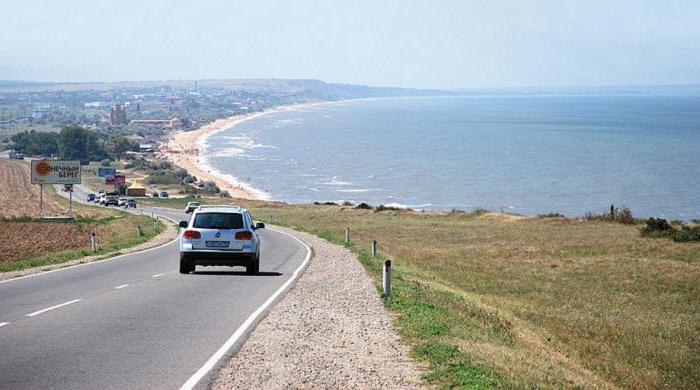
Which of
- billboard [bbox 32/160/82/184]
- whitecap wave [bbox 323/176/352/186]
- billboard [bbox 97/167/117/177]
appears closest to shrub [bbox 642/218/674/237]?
billboard [bbox 32/160/82/184]

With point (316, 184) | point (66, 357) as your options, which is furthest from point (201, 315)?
point (316, 184)

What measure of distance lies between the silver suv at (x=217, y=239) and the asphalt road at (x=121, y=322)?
493mm

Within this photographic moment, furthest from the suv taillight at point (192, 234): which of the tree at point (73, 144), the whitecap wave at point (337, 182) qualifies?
the tree at point (73, 144)

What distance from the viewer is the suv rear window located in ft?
73.3

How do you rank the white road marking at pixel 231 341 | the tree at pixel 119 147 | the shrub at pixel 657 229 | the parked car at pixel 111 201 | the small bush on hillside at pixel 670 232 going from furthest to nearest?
the tree at pixel 119 147 → the parked car at pixel 111 201 → the shrub at pixel 657 229 → the small bush on hillside at pixel 670 232 → the white road marking at pixel 231 341

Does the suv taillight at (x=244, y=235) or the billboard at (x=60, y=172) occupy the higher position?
the suv taillight at (x=244, y=235)

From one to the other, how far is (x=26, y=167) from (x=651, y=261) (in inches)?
4985

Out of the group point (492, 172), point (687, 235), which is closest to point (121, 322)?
point (687, 235)

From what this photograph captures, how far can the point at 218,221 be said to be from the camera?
73.6ft

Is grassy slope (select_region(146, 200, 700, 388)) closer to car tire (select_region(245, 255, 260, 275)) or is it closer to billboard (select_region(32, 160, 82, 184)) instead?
car tire (select_region(245, 255, 260, 275))

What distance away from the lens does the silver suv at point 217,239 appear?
2220 cm

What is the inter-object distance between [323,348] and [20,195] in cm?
9894

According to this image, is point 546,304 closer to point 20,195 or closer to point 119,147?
point 20,195

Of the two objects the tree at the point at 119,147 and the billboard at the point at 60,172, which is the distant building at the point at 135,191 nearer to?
the billboard at the point at 60,172
